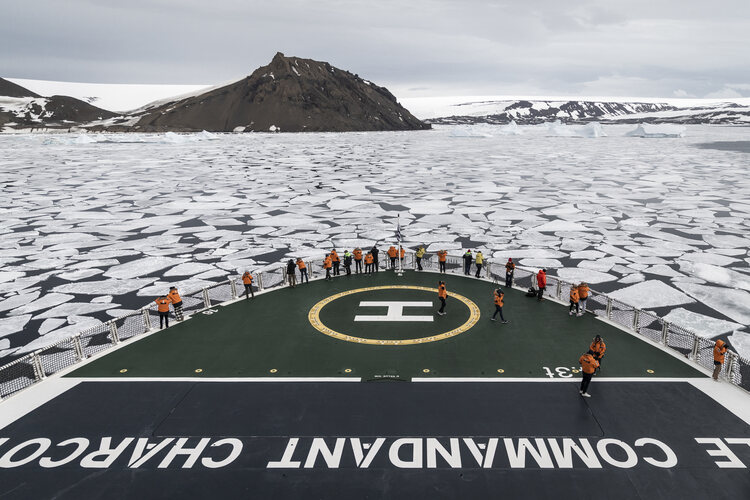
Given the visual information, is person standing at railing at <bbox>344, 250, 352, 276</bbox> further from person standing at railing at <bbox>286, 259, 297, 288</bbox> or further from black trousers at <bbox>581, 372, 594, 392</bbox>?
black trousers at <bbox>581, 372, 594, 392</bbox>

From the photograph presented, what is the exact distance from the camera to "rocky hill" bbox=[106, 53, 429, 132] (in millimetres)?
174875

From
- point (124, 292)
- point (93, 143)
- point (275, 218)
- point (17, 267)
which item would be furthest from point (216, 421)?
point (93, 143)

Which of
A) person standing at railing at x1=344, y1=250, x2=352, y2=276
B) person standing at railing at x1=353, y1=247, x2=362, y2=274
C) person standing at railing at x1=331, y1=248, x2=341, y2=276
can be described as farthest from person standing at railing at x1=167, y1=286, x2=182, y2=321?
person standing at railing at x1=353, y1=247, x2=362, y2=274

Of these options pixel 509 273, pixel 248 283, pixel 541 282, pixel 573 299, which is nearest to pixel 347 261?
pixel 248 283

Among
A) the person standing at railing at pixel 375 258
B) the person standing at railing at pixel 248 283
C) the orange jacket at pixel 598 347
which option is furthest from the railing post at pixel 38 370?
the orange jacket at pixel 598 347

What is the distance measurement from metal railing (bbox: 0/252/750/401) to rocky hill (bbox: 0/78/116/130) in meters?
202

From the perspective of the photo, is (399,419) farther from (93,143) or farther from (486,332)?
(93,143)

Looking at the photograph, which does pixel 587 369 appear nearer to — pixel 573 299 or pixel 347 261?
pixel 573 299

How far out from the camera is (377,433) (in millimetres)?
9320

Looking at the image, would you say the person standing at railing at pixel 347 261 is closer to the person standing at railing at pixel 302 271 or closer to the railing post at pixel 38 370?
the person standing at railing at pixel 302 271

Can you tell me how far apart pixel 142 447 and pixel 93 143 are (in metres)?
130

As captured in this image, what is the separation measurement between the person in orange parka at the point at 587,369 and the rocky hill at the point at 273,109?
562 feet

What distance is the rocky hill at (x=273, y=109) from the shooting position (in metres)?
175

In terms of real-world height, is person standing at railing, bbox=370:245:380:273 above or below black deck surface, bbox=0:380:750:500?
above
